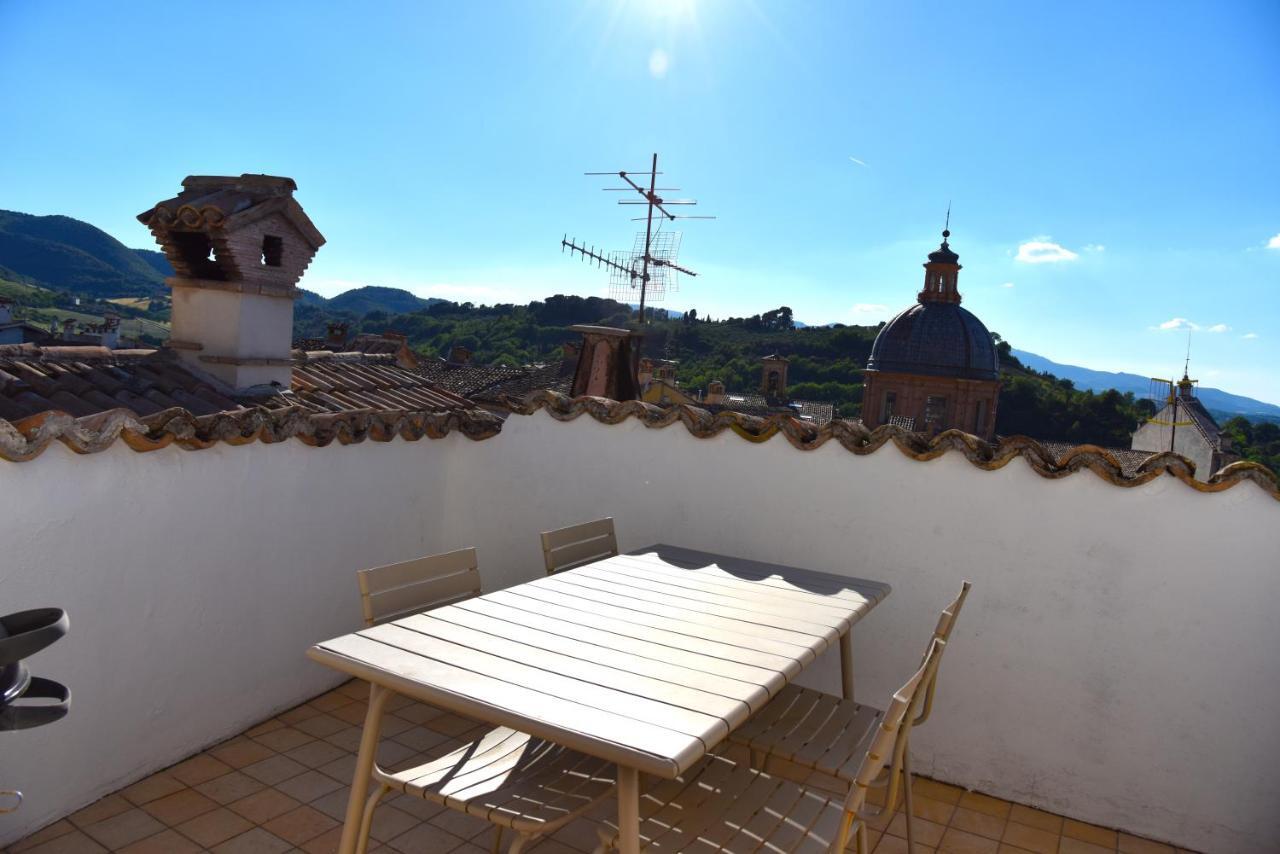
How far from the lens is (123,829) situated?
273 cm

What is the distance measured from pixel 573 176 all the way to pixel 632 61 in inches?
146

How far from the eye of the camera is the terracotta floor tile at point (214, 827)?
8.88ft

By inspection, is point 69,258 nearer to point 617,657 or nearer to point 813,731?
point 617,657

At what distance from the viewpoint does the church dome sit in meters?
32.8

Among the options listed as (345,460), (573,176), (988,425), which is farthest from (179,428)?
(988,425)

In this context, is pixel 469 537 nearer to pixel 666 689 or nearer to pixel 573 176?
pixel 666 689

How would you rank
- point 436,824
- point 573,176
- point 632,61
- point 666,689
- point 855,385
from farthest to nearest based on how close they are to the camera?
point 855,385 < point 573,176 < point 632,61 < point 436,824 < point 666,689

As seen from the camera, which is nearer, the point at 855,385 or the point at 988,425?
the point at 988,425

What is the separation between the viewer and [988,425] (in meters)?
33.3

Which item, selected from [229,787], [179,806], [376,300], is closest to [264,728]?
[229,787]

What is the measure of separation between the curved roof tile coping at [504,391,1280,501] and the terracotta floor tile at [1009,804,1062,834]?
142 centimetres

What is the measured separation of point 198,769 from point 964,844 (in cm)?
304

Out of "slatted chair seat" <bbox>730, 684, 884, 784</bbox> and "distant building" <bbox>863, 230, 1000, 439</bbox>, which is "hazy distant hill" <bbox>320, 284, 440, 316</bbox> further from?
"slatted chair seat" <bbox>730, 684, 884, 784</bbox>

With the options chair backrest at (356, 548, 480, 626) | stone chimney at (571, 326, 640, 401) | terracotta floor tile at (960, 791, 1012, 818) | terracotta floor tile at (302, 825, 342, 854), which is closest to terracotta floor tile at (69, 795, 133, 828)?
terracotta floor tile at (302, 825, 342, 854)
